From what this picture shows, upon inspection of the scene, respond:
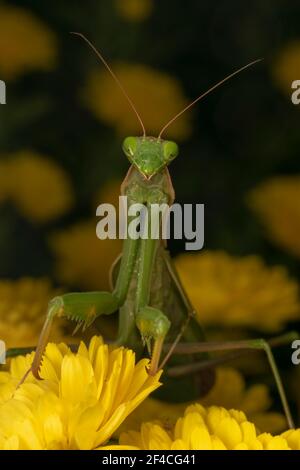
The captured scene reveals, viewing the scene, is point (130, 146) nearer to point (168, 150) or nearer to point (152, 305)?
point (168, 150)

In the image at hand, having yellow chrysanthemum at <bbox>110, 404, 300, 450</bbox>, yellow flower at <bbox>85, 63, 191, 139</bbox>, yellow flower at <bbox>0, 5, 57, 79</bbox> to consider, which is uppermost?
yellow flower at <bbox>0, 5, 57, 79</bbox>

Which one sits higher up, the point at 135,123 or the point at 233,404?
the point at 135,123

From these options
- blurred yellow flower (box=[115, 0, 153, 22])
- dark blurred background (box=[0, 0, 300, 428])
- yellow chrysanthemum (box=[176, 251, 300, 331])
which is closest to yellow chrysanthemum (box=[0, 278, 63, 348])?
dark blurred background (box=[0, 0, 300, 428])

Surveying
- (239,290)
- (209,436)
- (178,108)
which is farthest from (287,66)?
(209,436)

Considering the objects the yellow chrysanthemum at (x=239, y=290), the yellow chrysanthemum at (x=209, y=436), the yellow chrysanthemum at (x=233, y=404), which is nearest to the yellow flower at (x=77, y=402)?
the yellow chrysanthemum at (x=209, y=436)

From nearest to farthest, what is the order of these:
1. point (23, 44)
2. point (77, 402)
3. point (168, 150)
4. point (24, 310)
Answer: point (77, 402) < point (168, 150) < point (24, 310) < point (23, 44)

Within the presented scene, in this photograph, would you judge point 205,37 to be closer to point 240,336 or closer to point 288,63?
point 288,63

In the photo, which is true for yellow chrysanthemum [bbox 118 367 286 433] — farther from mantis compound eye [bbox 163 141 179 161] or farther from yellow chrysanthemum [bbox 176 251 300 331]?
mantis compound eye [bbox 163 141 179 161]
